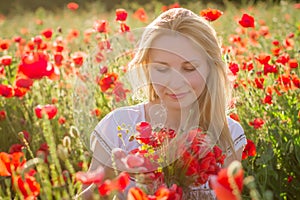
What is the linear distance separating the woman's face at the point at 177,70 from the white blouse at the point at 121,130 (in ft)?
0.58

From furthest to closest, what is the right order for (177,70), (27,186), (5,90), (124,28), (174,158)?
(124,28) < (5,90) < (177,70) < (174,158) < (27,186)

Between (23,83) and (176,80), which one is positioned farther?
(23,83)

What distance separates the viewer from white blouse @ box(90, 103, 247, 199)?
2.31 metres

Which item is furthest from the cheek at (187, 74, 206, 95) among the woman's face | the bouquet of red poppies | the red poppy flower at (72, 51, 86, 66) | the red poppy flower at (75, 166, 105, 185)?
the red poppy flower at (72, 51, 86, 66)

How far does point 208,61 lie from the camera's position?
7.53ft

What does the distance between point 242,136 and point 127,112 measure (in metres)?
0.47

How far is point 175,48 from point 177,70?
0.10 metres

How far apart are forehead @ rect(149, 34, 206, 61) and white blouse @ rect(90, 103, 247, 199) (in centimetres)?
27

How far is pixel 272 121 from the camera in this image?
2779mm

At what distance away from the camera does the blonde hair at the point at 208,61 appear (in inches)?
89.7

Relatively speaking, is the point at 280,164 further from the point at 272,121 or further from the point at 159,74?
the point at 159,74

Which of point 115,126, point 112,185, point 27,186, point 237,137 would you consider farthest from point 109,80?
point 112,185

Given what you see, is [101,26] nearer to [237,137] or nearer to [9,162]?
[237,137]

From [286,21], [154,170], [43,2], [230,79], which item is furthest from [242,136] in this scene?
[43,2]
